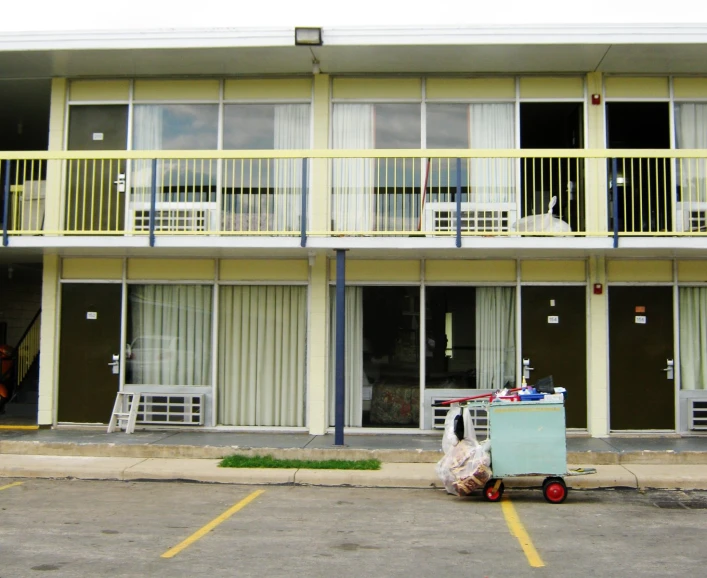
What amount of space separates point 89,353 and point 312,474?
478 cm

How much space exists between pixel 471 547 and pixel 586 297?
6329 mm

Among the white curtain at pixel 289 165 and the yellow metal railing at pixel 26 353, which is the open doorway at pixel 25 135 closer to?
the yellow metal railing at pixel 26 353

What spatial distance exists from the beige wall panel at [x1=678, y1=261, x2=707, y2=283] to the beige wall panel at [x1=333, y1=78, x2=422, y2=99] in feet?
15.6

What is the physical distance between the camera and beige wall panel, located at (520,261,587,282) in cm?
1215

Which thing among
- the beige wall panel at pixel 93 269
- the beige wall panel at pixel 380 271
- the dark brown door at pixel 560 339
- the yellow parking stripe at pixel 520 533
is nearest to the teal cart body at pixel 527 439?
the yellow parking stripe at pixel 520 533

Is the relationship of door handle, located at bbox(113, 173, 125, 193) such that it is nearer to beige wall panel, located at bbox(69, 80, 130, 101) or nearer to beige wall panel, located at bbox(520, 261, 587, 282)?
beige wall panel, located at bbox(69, 80, 130, 101)

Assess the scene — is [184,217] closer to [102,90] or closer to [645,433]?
[102,90]

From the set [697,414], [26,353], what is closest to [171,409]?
[26,353]

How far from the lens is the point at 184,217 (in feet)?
40.0

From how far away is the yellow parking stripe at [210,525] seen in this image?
650 cm

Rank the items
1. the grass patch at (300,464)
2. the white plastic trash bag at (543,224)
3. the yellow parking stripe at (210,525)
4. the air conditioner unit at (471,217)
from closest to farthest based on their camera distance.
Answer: the yellow parking stripe at (210,525), the grass patch at (300,464), the white plastic trash bag at (543,224), the air conditioner unit at (471,217)

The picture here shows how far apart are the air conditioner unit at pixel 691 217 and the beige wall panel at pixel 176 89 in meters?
7.33

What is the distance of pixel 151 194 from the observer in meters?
11.6

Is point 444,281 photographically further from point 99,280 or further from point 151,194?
point 99,280
